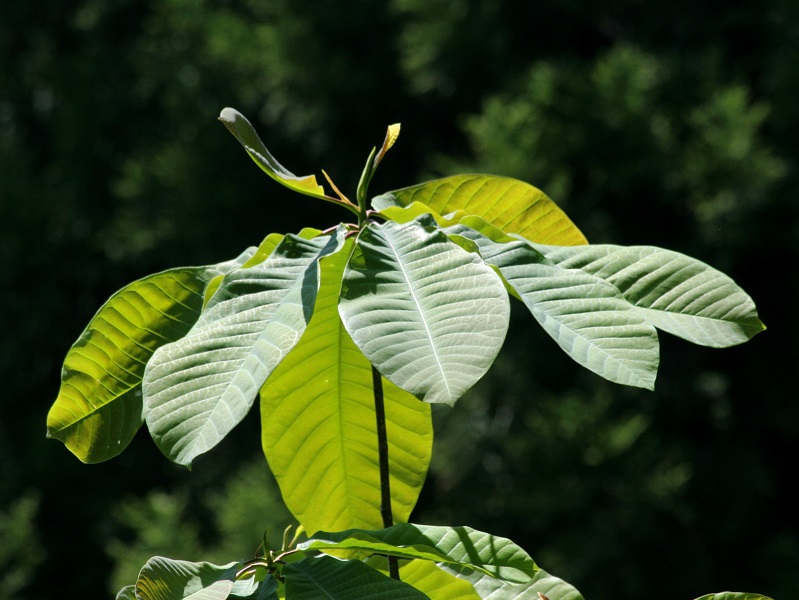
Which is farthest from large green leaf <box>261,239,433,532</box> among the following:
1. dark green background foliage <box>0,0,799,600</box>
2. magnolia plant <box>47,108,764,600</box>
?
dark green background foliage <box>0,0,799,600</box>

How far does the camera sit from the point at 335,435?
0.62m

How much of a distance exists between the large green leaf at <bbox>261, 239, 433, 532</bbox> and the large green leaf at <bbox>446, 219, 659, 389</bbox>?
5.2 inches

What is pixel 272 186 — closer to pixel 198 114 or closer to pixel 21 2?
pixel 198 114

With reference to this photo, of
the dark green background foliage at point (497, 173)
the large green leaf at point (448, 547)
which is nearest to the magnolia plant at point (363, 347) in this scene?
the large green leaf at point (448, 547)

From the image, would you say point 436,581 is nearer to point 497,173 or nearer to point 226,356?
point 226,356

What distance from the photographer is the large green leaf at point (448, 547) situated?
46cm

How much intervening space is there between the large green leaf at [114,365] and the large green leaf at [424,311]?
13 centimetres

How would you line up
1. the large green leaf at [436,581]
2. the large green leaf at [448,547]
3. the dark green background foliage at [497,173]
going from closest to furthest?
the large green leaf at [448,547], the large green leaf at [436,581], the dark green background foliage at [497,173]

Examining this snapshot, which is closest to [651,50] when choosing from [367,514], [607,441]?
[607,441]

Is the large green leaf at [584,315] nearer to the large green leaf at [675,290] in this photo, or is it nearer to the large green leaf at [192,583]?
the large green leaf at [675,290]

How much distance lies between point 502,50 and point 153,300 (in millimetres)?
3189

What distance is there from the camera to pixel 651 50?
364 centimetres

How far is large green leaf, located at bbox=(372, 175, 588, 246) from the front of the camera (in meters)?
0.62

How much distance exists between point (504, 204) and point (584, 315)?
210 mm
